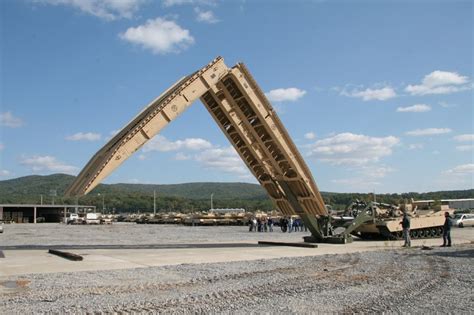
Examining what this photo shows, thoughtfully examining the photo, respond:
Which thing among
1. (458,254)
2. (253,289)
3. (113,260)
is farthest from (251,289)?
(458,254)

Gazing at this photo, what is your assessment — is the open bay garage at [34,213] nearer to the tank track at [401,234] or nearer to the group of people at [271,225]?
the group of people at [271,225]

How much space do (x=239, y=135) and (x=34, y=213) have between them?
83213mm

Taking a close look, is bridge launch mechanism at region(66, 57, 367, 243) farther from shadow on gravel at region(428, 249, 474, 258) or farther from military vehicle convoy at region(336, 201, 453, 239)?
shadow on gravel at region(428, 249, 474, 258)

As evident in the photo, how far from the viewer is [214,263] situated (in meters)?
14.4

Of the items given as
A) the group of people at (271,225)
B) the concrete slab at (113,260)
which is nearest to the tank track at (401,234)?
the concrete slab at (113,260)

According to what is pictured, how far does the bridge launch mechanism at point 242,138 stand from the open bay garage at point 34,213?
79664mm

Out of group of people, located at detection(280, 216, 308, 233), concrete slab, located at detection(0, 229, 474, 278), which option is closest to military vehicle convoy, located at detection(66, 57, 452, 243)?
concrete slab, located at detection(0, 229, 474, 278)

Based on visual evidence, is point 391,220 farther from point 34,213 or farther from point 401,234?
point 34,213

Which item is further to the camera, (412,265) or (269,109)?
(269,109)

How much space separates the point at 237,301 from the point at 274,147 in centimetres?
1262

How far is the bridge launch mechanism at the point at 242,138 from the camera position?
1669 cm

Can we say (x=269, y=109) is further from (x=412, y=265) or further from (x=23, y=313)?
(x=23, y=313)

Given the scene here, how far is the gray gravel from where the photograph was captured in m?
8.09

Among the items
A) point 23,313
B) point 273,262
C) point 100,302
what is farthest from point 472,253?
point 23,313
